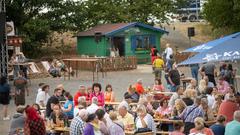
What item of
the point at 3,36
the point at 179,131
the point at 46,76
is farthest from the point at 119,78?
the point at 179,131

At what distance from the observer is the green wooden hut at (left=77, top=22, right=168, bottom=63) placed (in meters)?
38.1

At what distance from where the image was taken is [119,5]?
4566 cm

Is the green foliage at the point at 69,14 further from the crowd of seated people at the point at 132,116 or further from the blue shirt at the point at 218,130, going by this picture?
the blue shirt at the point at 218,130

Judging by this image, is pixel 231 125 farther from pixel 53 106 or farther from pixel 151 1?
pixel 151 1

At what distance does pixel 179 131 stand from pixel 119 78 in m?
19.1

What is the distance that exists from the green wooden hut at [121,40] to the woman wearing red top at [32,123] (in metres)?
26.0

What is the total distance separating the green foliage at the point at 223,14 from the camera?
3819 cm

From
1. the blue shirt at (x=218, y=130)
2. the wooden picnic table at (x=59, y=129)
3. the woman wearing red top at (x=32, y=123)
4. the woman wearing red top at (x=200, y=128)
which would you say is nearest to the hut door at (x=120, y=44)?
the wooden picnic table at (x=59, y=129)

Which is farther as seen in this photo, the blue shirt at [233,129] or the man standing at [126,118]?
the man standing at [126,118]

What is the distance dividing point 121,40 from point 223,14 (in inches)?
286

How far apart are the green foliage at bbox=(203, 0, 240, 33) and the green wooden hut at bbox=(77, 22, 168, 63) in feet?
12.6

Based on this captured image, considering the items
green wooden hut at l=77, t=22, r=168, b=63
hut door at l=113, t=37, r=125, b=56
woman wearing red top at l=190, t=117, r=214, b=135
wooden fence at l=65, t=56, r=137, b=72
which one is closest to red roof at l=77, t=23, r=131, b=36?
green wooden hut at l=77, t=22, r=168, b=63

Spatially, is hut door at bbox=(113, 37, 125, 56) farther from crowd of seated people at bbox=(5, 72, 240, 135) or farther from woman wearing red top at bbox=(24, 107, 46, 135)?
woman wearing red top at bbox=(24, 107, 46, 135)

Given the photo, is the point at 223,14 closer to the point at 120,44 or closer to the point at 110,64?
the point at 120,44
